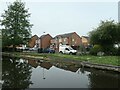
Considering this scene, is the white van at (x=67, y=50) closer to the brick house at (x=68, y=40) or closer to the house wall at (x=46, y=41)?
the brick house at (x=68, y=40)

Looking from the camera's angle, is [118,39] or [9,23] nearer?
[118,39]

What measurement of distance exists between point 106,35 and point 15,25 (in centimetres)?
2593

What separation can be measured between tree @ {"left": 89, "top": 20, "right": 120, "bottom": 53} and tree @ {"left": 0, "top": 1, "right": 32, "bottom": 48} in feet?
67.0

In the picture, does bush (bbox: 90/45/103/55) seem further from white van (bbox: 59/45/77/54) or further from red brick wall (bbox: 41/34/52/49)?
red brick wall (bbox: 41/34/52/49)

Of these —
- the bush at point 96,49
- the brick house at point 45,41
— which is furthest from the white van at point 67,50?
the brick house at point 45,41

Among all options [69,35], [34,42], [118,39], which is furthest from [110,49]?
[34,42]

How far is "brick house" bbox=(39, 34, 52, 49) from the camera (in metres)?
88.7

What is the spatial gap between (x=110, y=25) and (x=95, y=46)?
4640 mm

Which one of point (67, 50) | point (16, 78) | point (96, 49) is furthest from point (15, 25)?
point (16, 78)

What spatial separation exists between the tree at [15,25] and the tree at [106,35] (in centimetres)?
2043

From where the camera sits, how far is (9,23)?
5888 cm

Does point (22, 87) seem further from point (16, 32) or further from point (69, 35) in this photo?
point (69, 35)

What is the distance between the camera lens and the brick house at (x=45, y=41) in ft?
291

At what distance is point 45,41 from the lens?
9012 cm
